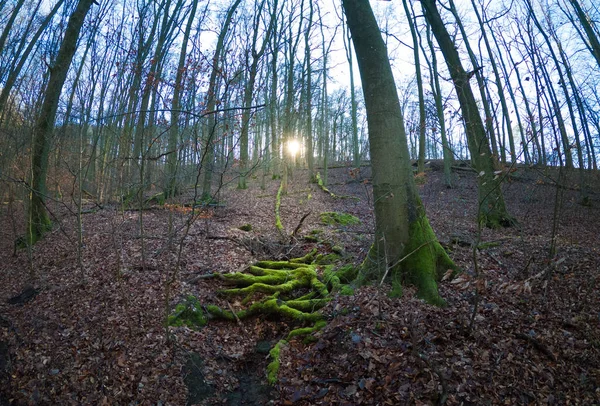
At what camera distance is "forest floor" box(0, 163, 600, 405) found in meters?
3.17

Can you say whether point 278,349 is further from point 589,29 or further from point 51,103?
point 589,29

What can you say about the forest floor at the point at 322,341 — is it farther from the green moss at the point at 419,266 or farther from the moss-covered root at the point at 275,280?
the moss-covered root at the point at 275,280


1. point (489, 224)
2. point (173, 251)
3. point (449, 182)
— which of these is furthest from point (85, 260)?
point (449, 182)

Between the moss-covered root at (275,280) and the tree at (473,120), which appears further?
the tree at (473,120)

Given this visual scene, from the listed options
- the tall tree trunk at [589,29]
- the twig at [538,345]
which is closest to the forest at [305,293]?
Answer: the twig at [538,345]

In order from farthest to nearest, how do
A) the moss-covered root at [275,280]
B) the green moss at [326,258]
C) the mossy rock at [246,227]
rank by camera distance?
the mossy rock at [246,227], the green moss at [326,258], the moss-covered root at [275,280]

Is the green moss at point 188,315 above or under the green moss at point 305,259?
under

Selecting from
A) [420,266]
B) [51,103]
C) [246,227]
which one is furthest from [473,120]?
[51,103]

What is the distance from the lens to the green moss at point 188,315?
494 centimetres

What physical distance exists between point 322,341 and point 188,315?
235 centimetres

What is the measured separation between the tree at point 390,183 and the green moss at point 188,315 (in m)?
2.96

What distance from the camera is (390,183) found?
496cm

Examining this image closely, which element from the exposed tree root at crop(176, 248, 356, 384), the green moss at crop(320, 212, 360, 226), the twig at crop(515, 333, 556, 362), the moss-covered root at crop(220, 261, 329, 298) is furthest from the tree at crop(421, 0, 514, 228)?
the twig at crop(515, 333, 556, 362)

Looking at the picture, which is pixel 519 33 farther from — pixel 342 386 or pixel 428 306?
pixel 342 386
